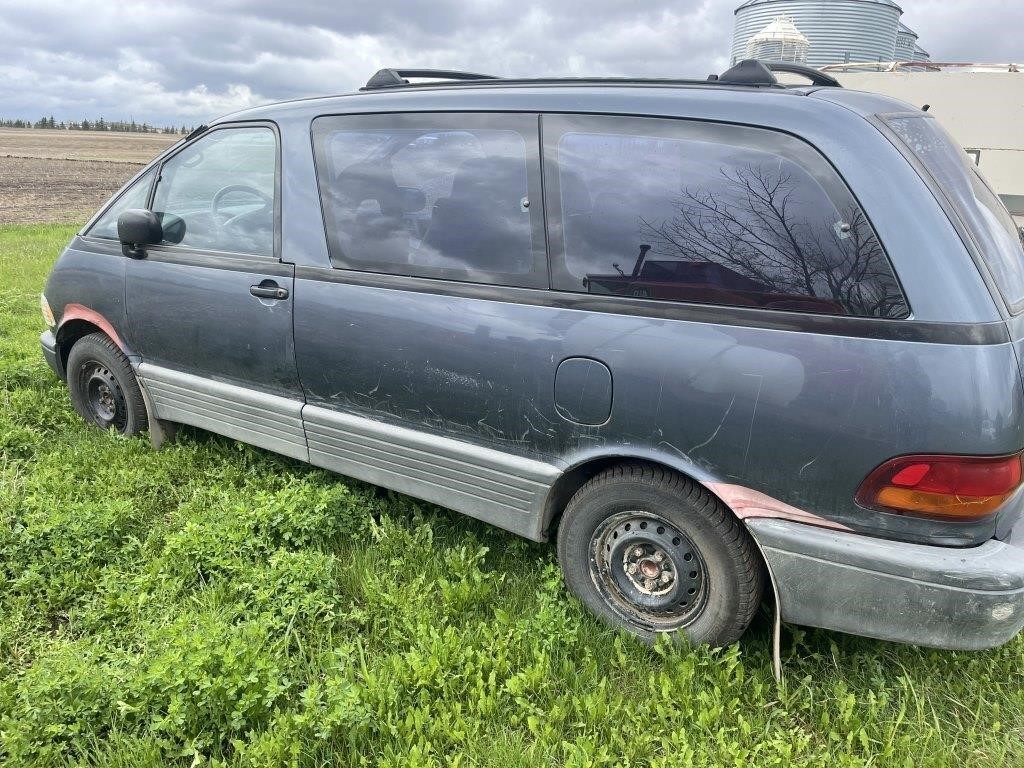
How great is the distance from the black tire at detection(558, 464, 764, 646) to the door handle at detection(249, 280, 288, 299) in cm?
153

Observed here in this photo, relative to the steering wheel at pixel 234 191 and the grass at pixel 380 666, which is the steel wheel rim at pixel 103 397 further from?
the steering wheel at pixel 234 191

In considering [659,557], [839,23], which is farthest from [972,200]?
[839,23]

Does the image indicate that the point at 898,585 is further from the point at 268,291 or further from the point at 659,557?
the point at 268,291

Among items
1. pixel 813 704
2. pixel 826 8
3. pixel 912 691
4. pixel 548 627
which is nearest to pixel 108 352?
pixel 548 627

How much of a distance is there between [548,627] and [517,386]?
858mm

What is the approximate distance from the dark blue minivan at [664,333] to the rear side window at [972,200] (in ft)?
0.06

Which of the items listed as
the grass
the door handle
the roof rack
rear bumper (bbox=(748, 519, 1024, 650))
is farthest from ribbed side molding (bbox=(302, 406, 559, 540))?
the roof rack

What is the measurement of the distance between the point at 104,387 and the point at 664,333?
3351mm

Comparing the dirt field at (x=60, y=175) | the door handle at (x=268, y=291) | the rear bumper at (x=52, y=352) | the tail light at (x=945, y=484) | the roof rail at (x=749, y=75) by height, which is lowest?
the tail light at (x=945, y=484)

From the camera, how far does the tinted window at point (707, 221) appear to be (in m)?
2.07

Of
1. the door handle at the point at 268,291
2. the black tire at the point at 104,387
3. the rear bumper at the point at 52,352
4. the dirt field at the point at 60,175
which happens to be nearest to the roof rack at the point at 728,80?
the door handle at the point at 268,291

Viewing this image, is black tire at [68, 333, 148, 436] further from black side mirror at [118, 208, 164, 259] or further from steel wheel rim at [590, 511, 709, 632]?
steel wheel rim at [590, 511, 709, 632]

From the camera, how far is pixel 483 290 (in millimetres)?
2662

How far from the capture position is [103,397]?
13.8 ft
